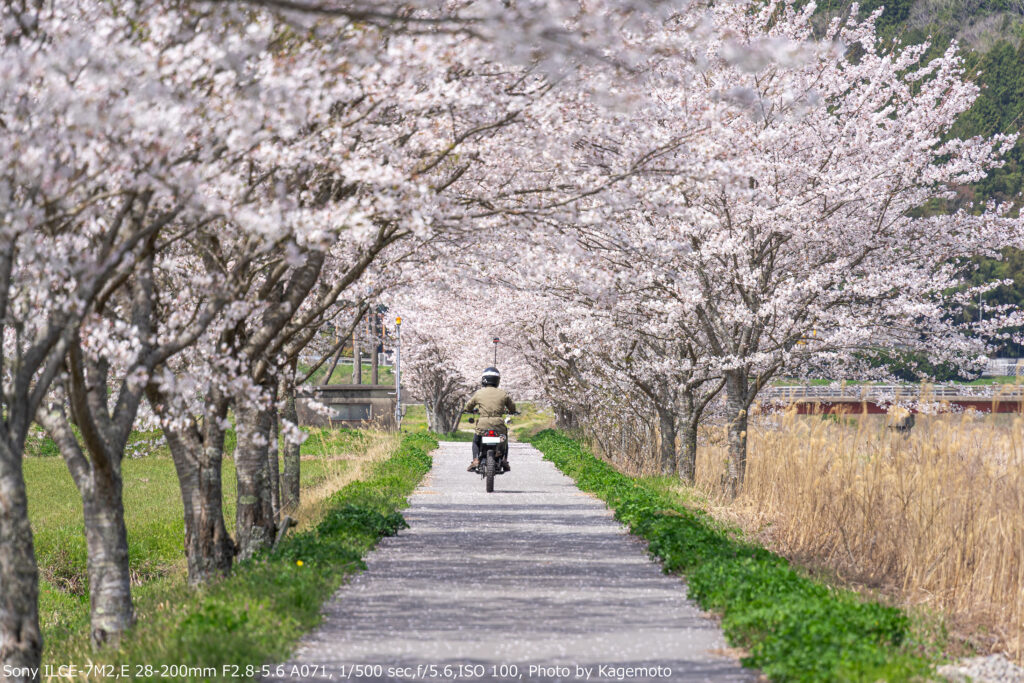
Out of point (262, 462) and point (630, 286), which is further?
point (630, 286)

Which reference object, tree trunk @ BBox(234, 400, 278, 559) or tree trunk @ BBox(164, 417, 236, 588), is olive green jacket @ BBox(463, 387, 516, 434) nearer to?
tree trunk @ BBox(234, 400, 278, 559)

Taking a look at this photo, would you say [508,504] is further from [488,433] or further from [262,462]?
[262,462]

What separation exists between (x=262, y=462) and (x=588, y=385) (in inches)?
615

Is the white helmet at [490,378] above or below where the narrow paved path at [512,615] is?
above

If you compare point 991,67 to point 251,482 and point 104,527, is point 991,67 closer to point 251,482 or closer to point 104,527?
point 251,482

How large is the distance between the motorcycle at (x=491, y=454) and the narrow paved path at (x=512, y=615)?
5079 mm

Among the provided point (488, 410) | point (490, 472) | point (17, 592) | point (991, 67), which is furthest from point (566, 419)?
point (991, 67)

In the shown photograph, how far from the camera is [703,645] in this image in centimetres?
760

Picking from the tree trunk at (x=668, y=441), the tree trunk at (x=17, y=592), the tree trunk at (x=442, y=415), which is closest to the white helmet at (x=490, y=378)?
the tree trunk at (x=668, y=441)

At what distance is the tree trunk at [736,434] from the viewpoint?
16688mm

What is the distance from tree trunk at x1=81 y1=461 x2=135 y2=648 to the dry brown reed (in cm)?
654

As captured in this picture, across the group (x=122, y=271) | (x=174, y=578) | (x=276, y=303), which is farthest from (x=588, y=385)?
(x=122, y=271)

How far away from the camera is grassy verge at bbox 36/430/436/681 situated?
6.90 metres

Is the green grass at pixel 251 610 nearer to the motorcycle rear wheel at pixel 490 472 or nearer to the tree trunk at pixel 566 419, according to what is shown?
the motorcycle rear wheel at pixel 490 472
